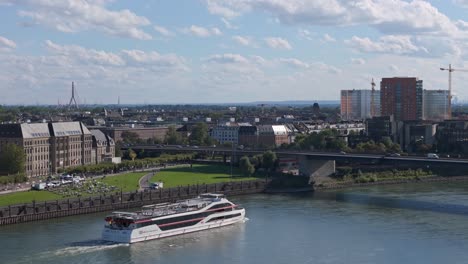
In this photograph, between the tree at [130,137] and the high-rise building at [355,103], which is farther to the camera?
the high-rise building at [355,103]

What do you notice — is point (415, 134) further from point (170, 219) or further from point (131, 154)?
point (170, 219)

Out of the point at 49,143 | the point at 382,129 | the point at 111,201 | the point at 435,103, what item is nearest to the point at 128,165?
the point at 49,143

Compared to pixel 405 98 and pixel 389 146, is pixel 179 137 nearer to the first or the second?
pixel 389 146

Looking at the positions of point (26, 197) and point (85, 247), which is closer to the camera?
point (85, 247)

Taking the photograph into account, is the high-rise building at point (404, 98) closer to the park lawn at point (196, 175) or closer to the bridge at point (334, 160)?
the bridge at point (334, 160)

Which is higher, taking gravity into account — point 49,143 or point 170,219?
point 49,143

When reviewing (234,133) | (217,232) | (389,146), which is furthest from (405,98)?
(217,232)

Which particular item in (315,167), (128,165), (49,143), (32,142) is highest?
(32,142)

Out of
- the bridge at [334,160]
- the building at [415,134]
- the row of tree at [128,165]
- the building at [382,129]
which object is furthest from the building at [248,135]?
the bridge at [334,160]
